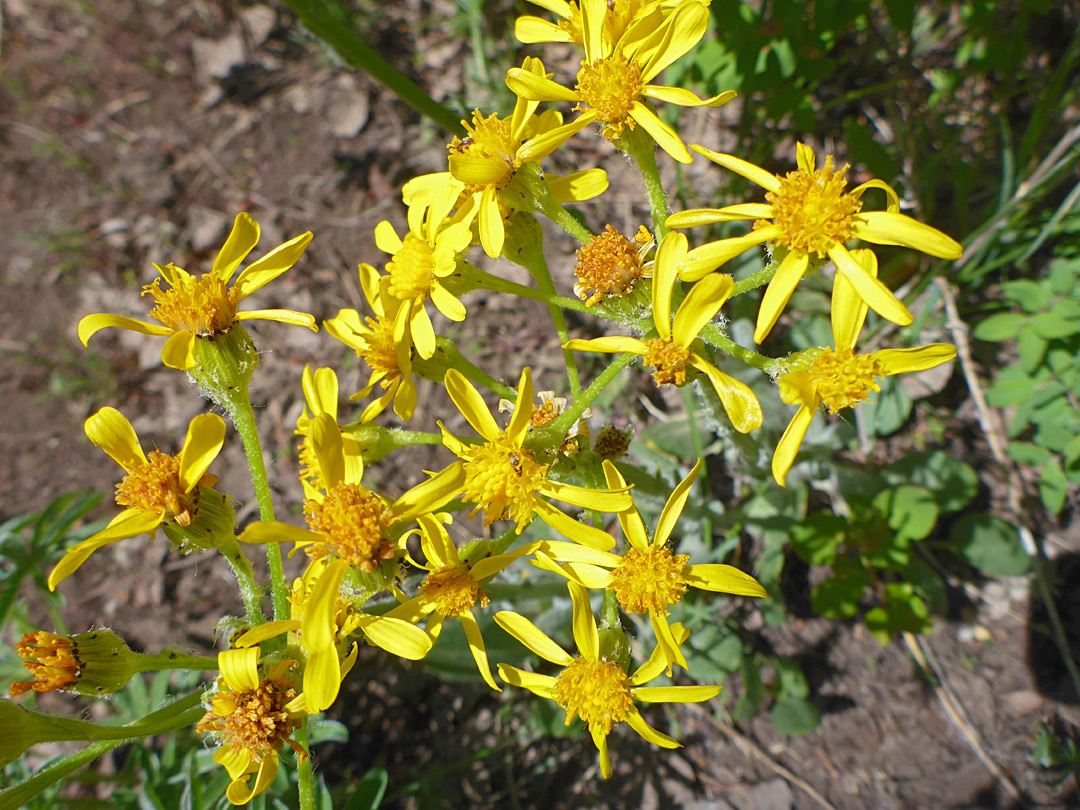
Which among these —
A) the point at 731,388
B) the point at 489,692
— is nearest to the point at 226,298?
A: the point at 731,388

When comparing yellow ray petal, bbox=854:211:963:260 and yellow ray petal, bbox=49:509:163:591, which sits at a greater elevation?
yellow ray petal, bbox=854:211:963:260

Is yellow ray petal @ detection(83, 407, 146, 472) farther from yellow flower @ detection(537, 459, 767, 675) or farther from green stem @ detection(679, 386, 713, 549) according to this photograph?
green stem @ detection(679, 386, 713, 549)

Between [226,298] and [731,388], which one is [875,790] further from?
[226,298]

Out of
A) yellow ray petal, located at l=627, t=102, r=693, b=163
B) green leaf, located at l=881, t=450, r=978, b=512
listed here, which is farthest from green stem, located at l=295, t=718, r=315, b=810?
green leaf, located at l=881, t=450, r=978, b=512

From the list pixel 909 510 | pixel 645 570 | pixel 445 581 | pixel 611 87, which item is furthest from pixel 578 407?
pixel 909 510

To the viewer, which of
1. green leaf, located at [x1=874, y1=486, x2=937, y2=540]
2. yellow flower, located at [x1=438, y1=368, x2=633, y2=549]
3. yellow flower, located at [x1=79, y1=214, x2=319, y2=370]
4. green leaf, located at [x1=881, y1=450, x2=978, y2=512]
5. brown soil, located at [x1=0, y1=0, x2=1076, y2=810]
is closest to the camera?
yellow flower, located at [x1=438, y1=368, x2=633, y2=549]

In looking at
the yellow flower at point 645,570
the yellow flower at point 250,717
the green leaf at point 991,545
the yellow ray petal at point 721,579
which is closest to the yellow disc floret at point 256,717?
the yellow flower at point 250,717

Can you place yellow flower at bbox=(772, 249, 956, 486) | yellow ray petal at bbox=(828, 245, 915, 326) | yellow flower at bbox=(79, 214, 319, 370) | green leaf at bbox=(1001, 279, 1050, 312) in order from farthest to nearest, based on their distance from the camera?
green leaf at bbox=(1001, 279, 1050, 312) → yellow flower at bbox=(79, 214, 319, 370) → yellow flower at bbox=(772, 249, 956, 486) → yellow ray petal at bbox=(828, 245, 915, 326)

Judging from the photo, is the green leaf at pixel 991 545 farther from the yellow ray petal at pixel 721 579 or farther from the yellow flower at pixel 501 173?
the yellow flower at pixel 501 173

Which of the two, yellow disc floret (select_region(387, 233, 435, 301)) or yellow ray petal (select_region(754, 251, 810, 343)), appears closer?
yellow ray petal (select_region(754, 251, 810, 343))
